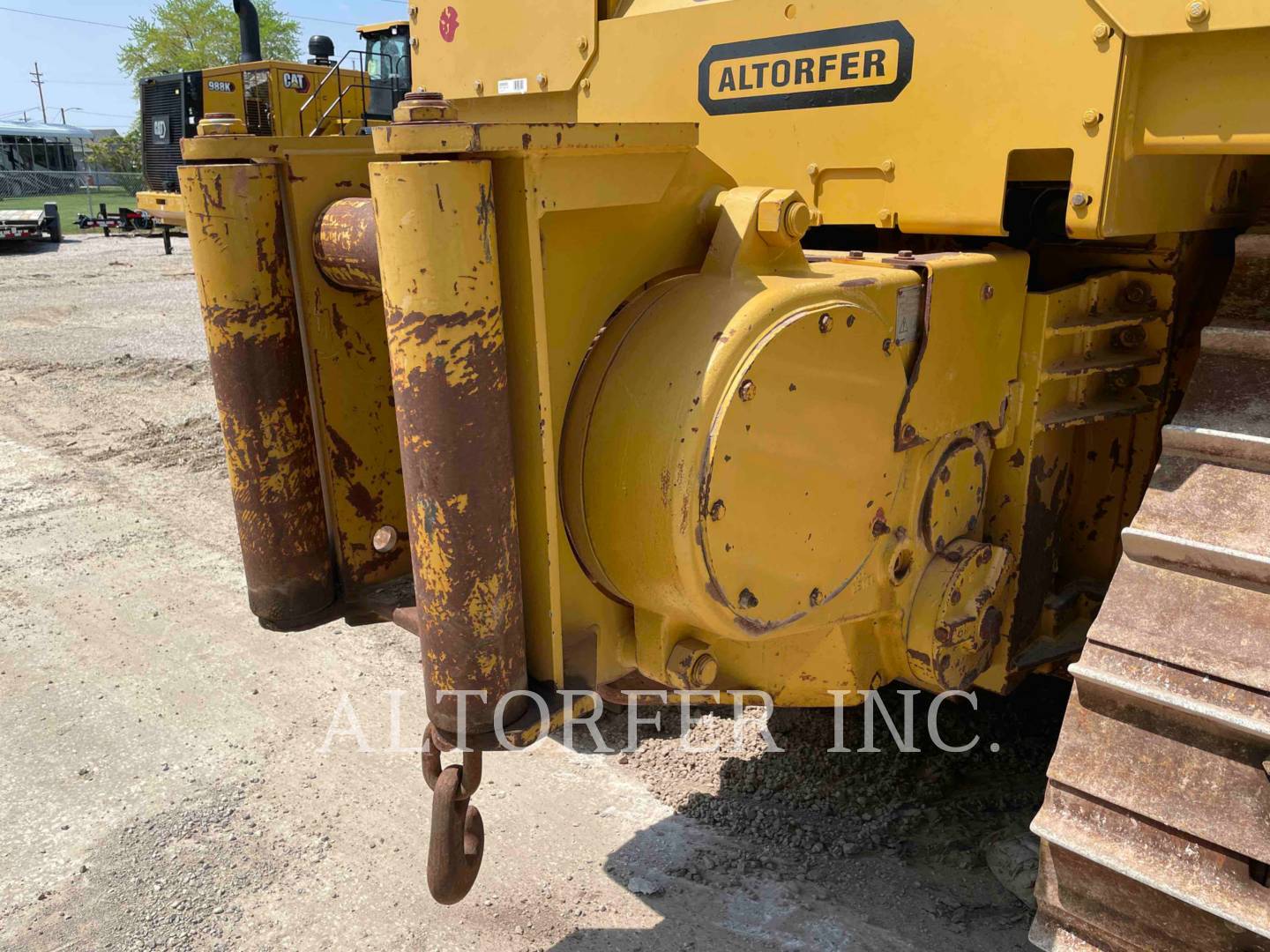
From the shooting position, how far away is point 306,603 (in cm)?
222

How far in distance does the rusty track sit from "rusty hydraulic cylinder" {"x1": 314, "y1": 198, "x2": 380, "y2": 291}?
1434 millimetres

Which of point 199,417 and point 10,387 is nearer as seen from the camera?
point 199,417

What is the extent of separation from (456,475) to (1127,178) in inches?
55.0

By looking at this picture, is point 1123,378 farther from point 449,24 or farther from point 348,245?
point 449,24

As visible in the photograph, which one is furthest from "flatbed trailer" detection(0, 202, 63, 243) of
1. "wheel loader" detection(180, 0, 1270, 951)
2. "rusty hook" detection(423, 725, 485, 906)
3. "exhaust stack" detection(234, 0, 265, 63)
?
"rusty hook" detection(423, 725, 485, 906)

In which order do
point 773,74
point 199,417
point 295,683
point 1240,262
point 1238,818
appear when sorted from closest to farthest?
point 1238,818, point 1240,262, point 773,74, point 295,683, point 199,417

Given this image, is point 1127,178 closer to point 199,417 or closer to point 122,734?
point 122,734

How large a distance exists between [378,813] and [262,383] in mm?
1259

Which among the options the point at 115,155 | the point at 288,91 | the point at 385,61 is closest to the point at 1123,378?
the point at 385,61

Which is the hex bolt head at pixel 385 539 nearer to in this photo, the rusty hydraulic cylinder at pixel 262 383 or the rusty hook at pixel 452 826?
the rusty hydraulic cylinder at pixel 262 383

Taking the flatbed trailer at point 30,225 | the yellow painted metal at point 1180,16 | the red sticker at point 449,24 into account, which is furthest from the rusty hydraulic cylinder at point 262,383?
the flatbed trailer at point 30,225

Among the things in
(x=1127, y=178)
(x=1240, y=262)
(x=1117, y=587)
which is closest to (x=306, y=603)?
(x=1117, y=587)

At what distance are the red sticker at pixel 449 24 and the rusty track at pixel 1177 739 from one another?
230 cm

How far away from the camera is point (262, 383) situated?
2115mm
